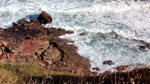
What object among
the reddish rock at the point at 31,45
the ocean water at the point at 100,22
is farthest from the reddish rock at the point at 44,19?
the reddish rock at the point at 31,45

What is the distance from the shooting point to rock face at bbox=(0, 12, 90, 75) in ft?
42.6

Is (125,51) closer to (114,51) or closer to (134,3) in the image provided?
(114,51)

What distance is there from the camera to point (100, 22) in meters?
19.3

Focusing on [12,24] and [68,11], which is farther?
[68,11]

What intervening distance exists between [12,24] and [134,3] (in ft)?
39.8

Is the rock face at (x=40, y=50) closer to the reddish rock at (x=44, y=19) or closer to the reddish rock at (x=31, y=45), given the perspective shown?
the reddish rock at (x=31, y=45)

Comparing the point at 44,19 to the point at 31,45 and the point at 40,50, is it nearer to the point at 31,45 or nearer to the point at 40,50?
the point at 31,45

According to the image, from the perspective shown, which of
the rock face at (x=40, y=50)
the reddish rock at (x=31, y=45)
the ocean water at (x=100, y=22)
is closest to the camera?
the rock face at (x=40, y=50)

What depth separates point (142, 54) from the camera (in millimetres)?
14422

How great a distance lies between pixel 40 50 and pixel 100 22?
6.78 metres

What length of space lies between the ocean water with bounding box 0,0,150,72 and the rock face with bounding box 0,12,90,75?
2.65 ft

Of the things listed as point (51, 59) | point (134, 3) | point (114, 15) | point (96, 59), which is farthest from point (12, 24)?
point (134, 3)

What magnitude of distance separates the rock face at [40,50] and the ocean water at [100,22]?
0.81 m

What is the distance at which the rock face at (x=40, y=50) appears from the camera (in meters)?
13.0
